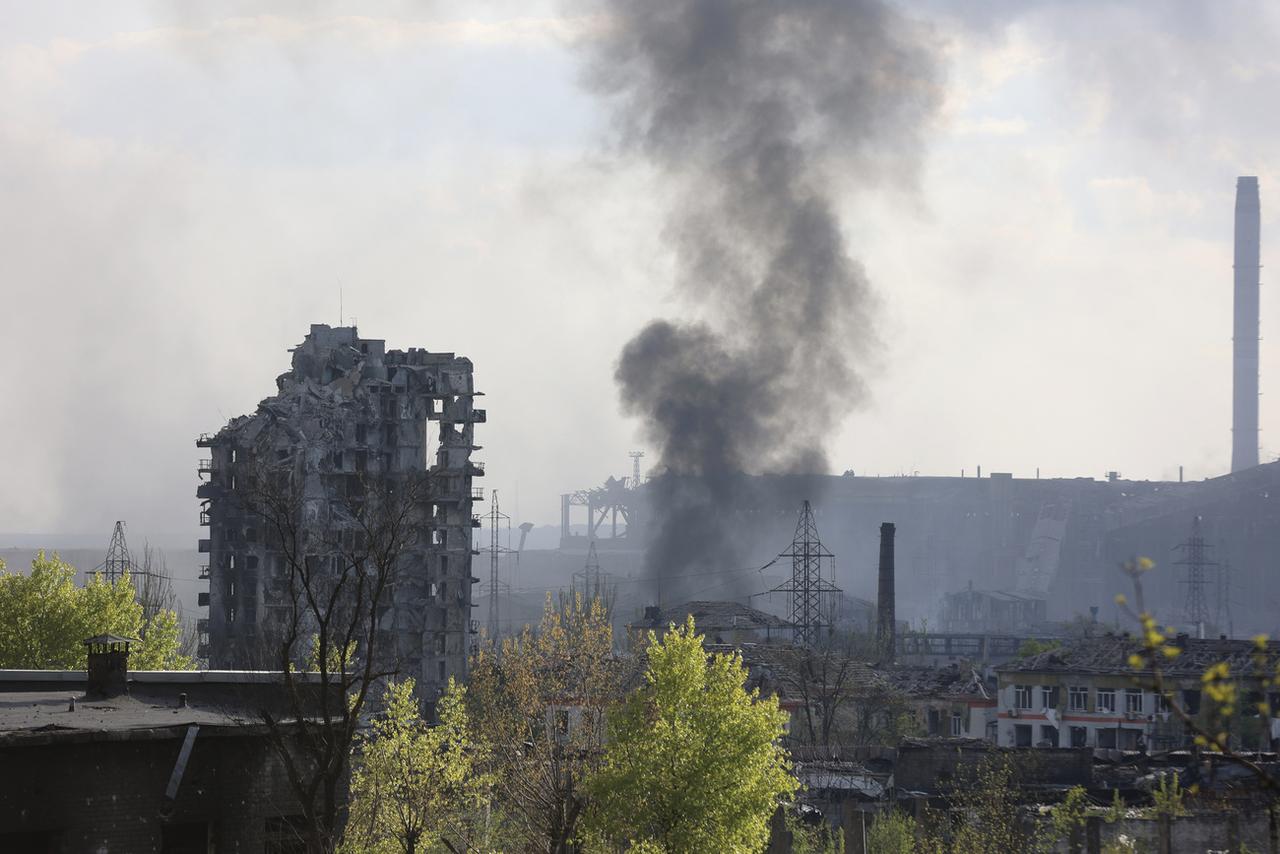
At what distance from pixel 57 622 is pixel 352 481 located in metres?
38.7

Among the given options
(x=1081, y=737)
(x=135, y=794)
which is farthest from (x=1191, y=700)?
(x=135, y=794)

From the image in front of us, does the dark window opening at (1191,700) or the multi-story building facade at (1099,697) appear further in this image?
the dark window opening at (1191,700)

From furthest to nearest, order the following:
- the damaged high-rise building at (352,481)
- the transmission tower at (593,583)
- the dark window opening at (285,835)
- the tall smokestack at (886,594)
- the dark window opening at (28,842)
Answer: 1. the transmission tower at (593,583)
2. the tall smokestack at (886,594)
3. the damaged high-rise building at (352,481)
4. the dark window opening at (285,835)
5. the dark window opening at (28,842)

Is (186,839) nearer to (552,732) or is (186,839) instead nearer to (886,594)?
(552,732)

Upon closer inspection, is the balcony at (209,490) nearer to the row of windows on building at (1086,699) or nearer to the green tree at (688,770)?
the row of windows on building at (1086,699)

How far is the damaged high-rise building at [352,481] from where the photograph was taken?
76562mm

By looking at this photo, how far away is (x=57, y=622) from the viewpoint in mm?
42281

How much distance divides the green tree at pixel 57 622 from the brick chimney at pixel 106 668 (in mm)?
17710

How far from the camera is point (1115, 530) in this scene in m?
176

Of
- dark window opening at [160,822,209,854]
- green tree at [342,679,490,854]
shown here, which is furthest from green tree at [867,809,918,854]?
dark window opening at [160,822,209,854]

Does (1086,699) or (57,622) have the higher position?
(57,622)

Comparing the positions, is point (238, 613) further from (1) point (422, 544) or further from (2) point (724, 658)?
(2) point (724, 658)

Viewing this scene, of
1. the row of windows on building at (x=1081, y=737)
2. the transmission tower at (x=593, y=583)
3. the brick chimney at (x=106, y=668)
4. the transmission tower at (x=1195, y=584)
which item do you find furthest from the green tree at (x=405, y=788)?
the transmission tower at (x=1195, y=584)

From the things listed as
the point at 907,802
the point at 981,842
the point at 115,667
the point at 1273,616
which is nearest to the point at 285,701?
the point at 115,667
